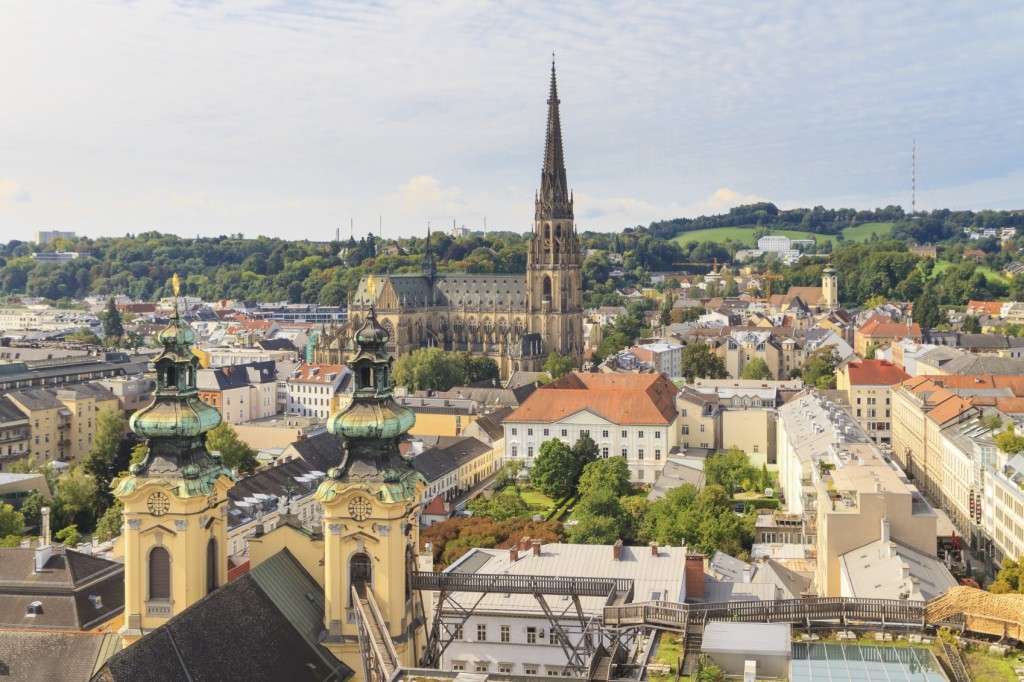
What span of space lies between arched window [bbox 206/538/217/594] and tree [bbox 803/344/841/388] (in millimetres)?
100153

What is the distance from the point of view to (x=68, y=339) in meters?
161

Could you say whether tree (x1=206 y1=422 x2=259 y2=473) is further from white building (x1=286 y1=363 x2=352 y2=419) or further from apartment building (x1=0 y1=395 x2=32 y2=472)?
white building (x1=286 y1=363 x2=352 y2=419)

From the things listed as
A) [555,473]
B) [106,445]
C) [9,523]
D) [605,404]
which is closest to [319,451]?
[555,473]

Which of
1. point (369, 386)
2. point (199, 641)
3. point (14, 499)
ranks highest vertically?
point (369, 386)

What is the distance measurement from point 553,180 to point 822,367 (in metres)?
43.5

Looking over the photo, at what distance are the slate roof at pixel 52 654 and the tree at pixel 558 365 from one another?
105 meters

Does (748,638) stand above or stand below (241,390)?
above

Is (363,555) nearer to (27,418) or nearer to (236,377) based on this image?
(27,418)

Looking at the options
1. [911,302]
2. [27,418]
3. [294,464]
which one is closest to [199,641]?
[294,464]

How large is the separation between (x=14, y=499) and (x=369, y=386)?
49.8 metres

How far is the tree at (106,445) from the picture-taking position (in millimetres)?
81438

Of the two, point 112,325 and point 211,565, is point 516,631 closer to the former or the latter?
point 211,565

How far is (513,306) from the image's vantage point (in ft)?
509

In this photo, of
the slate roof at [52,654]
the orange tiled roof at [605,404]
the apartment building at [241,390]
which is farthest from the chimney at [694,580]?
the apartment building at [241,390]
